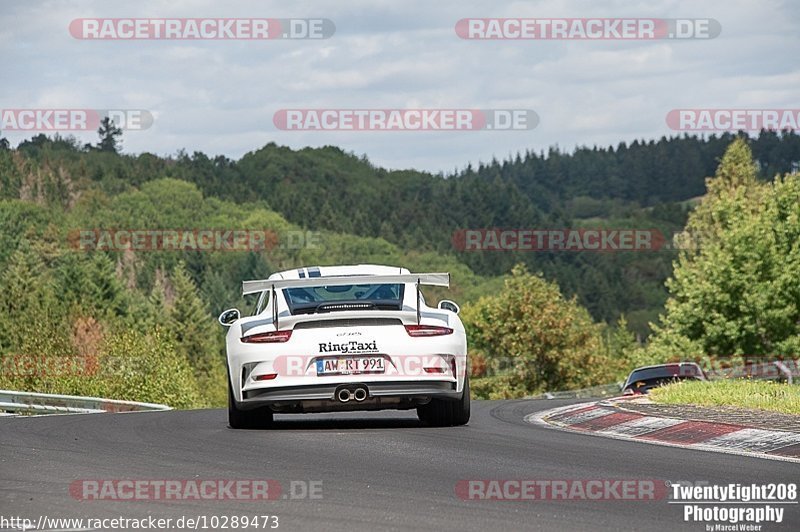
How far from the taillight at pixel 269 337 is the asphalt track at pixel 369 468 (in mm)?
888

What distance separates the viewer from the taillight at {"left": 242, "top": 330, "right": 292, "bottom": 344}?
505 inches

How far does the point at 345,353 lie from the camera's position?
12.7 metres

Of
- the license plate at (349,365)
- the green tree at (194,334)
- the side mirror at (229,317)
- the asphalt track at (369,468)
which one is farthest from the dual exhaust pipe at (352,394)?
the green tree at (194,334)

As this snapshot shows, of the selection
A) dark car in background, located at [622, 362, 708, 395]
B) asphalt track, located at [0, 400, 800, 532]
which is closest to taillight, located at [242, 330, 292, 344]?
asphalt track, located at [0, 400, 800, 532]

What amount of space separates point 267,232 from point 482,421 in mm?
183780

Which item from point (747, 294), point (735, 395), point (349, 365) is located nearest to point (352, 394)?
point (349, 365)

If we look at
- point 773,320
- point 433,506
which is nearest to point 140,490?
point 433,506

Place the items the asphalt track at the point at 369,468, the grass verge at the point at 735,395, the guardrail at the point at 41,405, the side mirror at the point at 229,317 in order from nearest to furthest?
1. the asphalt track at the point at 369,468
2. the side mirror at the point at 229,317
3. the grass verge at the point at 735,395
4. the guardrail at the point at 41,405

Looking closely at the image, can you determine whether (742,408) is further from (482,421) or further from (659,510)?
(659,510)

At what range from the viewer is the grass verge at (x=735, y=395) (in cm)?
1459

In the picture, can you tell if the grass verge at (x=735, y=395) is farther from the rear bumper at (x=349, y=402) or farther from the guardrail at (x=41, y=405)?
the guardrail at (x=41, y=405)

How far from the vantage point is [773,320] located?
5678 centimetres

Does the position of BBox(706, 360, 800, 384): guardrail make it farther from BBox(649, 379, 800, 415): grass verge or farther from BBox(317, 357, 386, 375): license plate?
BBox(317, 357, 386, 375): license plate

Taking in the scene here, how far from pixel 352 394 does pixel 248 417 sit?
5.27ft
